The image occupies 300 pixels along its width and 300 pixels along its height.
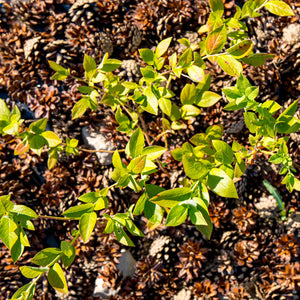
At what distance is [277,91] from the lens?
8.93 feet

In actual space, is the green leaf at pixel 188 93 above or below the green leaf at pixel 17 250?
above

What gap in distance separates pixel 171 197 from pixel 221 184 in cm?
22

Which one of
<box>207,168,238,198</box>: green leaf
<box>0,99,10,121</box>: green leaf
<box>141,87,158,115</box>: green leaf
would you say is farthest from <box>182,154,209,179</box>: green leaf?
<box>0,99,10,121</box>: green leaf

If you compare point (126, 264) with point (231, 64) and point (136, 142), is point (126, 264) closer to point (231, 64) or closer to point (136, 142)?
point (136, 142)

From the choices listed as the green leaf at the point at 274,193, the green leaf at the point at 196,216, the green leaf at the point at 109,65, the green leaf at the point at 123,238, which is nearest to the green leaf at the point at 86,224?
the green leaf at the point at 123,238

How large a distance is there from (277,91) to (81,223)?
225 cm

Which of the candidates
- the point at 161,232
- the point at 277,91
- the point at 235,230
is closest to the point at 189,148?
the point at 161,232

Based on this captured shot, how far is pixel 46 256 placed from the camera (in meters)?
1.39

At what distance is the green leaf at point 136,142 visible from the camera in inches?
56.4

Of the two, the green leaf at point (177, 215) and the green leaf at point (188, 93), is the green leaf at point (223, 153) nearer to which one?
the green leaf at point (177, 215)

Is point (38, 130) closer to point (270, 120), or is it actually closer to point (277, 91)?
point (270, 120)

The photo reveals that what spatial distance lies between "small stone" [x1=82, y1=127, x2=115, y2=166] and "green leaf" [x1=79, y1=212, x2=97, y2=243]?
1.20 m

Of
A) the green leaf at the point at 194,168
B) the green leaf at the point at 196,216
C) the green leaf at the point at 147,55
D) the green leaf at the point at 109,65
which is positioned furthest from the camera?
the green leaf at the point at 109,65

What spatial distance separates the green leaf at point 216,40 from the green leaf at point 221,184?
664mm
